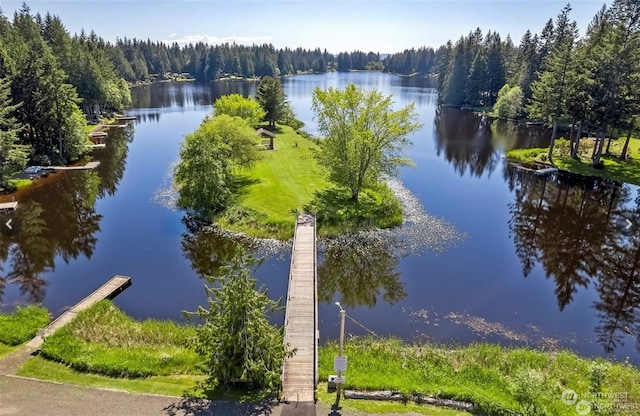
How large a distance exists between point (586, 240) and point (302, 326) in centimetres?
2914

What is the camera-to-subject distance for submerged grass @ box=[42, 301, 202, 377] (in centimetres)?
1950

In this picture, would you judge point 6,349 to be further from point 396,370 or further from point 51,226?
point 51,226

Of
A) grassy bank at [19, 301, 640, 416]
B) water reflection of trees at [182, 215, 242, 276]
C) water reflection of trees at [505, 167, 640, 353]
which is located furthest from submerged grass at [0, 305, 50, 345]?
water reflection of trees at [505, 167, 640, 353]

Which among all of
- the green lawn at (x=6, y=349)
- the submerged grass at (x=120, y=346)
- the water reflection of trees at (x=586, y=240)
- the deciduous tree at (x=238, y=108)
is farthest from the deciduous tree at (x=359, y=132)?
the green lawn at (x=6, y=349)

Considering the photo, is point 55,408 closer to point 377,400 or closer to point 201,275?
point 377,400

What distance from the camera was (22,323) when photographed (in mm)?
23500

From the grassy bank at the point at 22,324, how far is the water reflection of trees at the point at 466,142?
166 ft

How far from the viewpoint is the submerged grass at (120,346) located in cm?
1950

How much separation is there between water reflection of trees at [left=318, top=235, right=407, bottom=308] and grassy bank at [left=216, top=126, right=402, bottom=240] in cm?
259

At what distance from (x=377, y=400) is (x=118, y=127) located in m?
85.5

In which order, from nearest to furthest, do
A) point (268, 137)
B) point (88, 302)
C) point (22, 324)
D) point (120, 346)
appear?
point (120, 346)
point (22, 324)
point (88, 302)
point (268, 137)

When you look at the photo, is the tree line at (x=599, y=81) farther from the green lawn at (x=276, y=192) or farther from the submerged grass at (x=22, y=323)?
the submerged grass at (x=22, y=323)

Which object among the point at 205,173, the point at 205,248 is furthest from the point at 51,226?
the point at 205,248

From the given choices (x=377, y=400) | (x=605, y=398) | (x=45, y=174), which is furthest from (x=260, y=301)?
(x=45, y=174)
